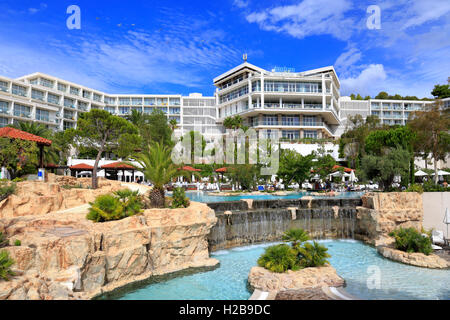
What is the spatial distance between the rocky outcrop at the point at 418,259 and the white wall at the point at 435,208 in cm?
491

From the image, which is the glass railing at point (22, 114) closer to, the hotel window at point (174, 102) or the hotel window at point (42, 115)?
the hotel window at point (42, 115)

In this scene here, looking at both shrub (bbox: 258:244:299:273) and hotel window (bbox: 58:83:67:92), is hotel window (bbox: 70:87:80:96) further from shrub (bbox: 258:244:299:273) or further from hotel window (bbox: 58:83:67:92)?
shrub (bbox: 258:244:299:273)

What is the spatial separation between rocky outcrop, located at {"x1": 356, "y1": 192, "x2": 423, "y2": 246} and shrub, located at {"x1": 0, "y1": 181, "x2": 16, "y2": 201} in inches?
665

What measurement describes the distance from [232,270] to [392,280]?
557 centimetres

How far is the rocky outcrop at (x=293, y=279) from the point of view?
26.8 feet

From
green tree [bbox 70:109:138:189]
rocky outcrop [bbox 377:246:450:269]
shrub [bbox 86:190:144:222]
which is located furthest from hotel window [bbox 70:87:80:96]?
rocky outcrop [bbox 377:246:450:269]

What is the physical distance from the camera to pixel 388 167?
19.0 meters

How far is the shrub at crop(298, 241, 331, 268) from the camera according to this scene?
9.32m

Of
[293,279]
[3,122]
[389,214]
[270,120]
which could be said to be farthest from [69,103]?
[293,279]

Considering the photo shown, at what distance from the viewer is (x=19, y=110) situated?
48.2m

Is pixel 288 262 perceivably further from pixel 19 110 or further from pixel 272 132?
pixel 19 110

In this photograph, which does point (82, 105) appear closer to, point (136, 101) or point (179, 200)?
point (136, 101)

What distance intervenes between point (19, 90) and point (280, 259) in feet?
203
